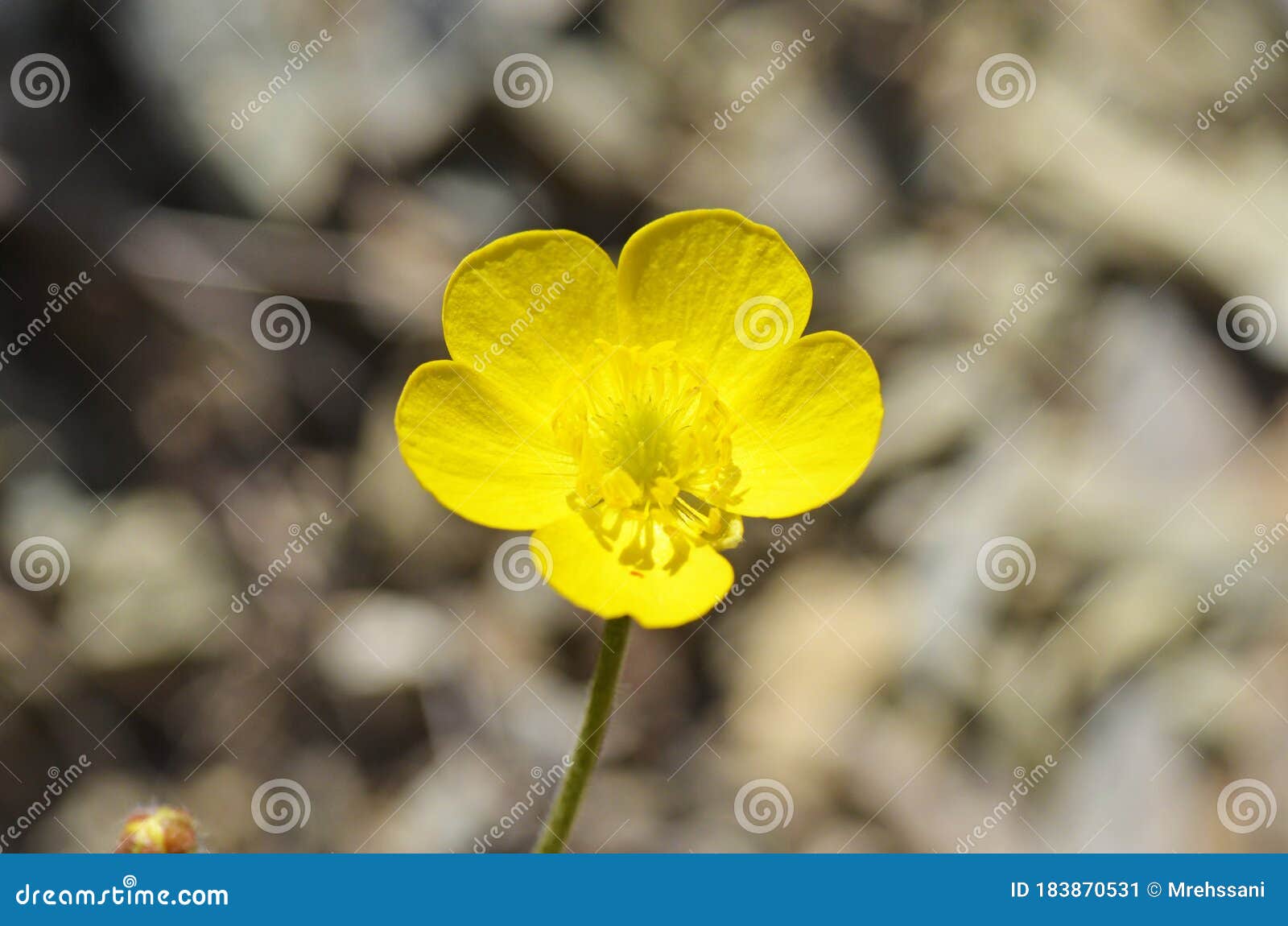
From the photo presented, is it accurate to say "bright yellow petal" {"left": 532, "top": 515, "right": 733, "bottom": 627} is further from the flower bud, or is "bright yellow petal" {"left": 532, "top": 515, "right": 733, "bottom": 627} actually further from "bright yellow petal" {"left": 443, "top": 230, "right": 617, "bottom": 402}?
the flower bud

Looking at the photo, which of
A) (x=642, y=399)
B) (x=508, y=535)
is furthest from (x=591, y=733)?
(x=508, y=535)

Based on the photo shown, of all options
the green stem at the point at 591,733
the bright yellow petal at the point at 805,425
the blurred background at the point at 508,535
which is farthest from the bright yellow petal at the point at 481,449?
the blurred background at the point at 508,535

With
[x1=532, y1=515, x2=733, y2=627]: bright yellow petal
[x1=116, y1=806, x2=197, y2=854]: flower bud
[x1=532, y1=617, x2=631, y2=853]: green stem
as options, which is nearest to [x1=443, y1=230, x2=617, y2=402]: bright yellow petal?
[x1=532, y1=515, x2=733, y2=627]: bright yellow petal

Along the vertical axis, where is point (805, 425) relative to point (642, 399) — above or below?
above

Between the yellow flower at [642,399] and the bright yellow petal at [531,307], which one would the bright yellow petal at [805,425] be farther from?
the bright yellow petal at [531,307]

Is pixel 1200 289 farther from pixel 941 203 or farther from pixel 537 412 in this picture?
pixel 537 412

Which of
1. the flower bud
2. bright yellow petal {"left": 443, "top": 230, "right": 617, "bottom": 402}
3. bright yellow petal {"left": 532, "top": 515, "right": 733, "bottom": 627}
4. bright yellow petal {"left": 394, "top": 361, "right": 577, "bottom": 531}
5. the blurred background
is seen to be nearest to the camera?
bright yellow petal {"left": 532, "top": 515, "right": 733, "bottom": 627}

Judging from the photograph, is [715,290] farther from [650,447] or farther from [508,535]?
[508,535]
